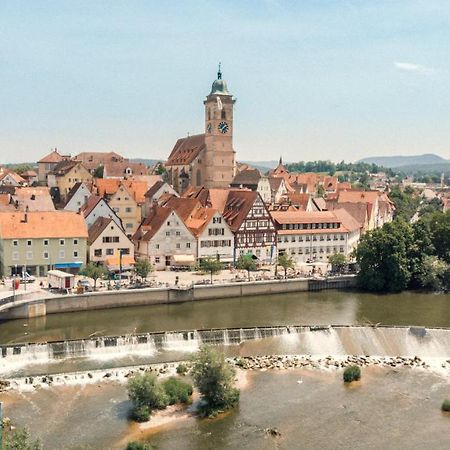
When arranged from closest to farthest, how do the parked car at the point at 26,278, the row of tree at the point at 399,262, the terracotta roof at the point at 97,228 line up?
the parked car at the point at 26,278, the row of tree at the point at 399,262, the terracotta roof at the point at 97,228

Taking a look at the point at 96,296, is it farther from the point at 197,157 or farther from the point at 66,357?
the point at 197,157

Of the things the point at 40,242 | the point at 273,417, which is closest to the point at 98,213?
the point at 40,242

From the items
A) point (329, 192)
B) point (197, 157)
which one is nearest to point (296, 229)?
point (197, 157)

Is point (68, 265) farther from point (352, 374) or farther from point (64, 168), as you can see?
point (64, 168)

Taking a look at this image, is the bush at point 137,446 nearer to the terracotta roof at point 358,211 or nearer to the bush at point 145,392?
the bush at point 145,392

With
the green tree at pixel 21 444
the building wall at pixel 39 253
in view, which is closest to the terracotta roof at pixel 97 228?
the building wall at pixel 39 253

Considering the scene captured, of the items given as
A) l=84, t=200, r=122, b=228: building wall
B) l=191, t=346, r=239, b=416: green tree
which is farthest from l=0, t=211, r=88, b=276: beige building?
l=191, t=346, r=239, b=416: green tree
